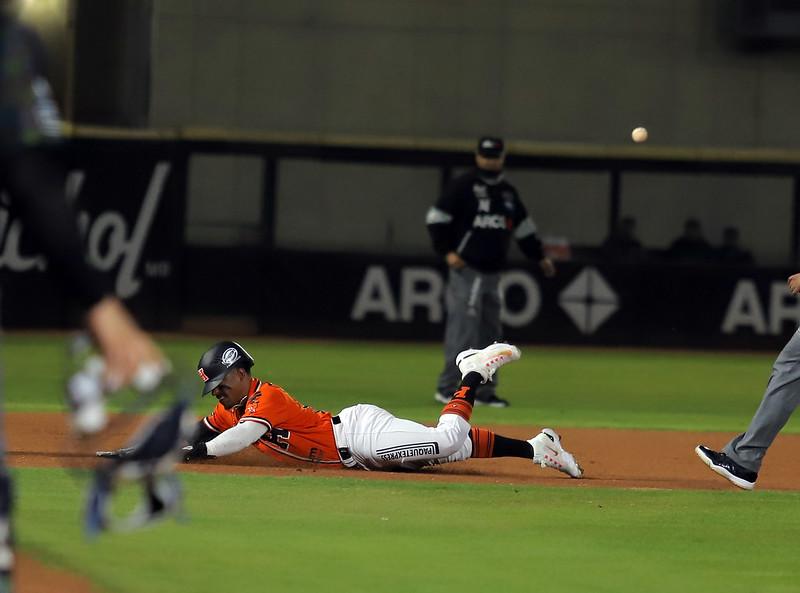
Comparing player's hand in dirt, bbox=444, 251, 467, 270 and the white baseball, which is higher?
the white baseball

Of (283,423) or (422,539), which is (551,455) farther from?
(422,539)

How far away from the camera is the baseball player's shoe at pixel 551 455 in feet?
25.6

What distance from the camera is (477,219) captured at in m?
11.7

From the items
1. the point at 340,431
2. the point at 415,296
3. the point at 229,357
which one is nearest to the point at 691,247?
the point at 415,296

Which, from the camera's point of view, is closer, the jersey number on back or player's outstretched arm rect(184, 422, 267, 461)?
player's outstretched arm rect(184, 422, 267, 461)

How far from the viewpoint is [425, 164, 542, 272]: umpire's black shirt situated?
11719 millimetres

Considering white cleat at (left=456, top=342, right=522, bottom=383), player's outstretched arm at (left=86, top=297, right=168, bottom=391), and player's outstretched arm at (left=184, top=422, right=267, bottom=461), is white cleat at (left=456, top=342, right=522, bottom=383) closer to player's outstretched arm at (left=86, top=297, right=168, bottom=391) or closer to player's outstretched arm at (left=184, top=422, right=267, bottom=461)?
player's outstretched arm at (left=184, top=422, right=267, bottom=461)

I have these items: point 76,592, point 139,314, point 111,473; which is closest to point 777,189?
point 139,314

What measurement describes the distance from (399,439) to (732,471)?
5.61 feet

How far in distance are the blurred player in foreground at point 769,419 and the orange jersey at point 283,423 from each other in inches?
79.9

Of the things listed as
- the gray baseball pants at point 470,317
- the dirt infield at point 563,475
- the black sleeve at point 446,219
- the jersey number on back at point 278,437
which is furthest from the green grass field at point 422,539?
the black sleeve at point 446,219

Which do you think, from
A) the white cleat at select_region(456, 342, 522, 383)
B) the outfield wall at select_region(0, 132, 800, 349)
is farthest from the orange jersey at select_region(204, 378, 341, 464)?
the outfield wall at select_region(0, 132, 800, 349)

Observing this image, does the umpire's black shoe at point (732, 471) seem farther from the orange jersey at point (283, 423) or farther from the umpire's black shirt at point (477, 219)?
the umpire's black shirt at point (477, 219)

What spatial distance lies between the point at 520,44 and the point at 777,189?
7.13 m
